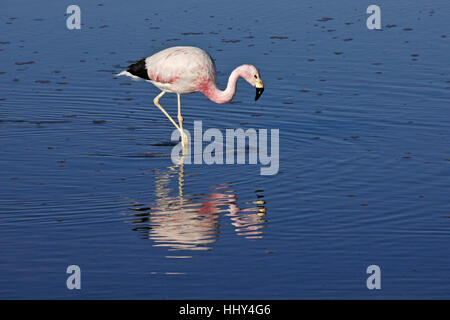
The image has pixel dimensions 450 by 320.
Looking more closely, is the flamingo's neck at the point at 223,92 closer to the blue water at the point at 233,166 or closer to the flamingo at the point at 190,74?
the flamingo at the point at 190,74

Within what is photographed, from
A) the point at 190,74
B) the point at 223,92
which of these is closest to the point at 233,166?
the point at 223,92

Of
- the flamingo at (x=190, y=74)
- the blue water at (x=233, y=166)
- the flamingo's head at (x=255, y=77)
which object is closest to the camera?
the blue water at (x=233, y=166)

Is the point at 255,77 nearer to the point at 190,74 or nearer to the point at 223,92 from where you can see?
the point at 223,92

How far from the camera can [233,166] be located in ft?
45.1

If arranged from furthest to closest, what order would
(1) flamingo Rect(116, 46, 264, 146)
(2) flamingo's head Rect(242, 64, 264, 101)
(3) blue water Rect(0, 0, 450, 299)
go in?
1. (1) flamingo Rect(116, 46, 264, 146)
2. (2) flamingo's head Rect(242, 64, 264, 101)
3. (3) blue water Rect(0, 0, 450, 299)

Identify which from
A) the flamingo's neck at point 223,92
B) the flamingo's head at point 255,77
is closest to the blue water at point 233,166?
the flamingo's neck at point 223,92

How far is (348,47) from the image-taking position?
66.0 ft

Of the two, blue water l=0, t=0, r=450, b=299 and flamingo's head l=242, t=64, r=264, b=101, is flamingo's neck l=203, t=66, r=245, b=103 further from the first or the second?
blue water l=0, t=0, r=450, b=299

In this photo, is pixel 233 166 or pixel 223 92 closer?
pixel 233 166

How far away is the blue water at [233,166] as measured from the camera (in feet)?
32.2

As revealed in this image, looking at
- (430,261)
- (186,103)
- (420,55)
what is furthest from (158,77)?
(430,261)

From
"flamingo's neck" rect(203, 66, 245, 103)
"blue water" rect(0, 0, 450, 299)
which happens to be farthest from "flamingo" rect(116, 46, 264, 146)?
"blue water" rect(0, 0, 450, 299)

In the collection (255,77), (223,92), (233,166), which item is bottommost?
(233,166)

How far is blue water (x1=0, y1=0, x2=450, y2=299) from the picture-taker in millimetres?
9820
